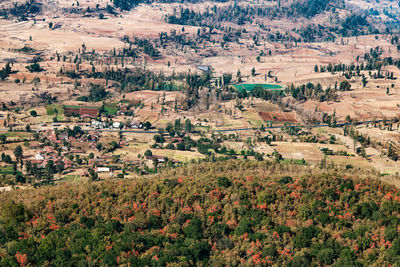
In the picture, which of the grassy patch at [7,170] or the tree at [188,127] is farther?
the tree at [188,127]

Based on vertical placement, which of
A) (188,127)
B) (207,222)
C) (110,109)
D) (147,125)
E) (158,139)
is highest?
(207,222)

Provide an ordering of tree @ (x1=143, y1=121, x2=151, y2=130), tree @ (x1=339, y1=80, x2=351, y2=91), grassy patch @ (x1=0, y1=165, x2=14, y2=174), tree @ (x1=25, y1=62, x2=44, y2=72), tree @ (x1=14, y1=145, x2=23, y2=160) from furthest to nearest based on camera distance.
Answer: tree @ (x1=339, y1=80, x2=351, y2=91), tree @ (x1=25, y1=62, x2=44, y2=72), tree @ (x1=143, y1=121, x2=151, y2=130), tree @ (x1=14, y1=145, x2=23, y2=160), grassy patch @ (x1=0, y1=165, x2=14, y2=174)

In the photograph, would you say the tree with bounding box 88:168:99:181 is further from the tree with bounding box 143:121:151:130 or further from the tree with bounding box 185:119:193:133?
the tree with bounding box 185:119:193:133

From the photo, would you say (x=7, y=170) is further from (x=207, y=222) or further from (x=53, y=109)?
(x=207, y=222)

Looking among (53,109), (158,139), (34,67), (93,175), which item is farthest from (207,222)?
(34,67)

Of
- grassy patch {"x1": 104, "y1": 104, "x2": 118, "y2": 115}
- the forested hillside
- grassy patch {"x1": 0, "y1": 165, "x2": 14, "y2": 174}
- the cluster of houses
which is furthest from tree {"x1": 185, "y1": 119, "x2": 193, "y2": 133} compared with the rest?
the forested hillside

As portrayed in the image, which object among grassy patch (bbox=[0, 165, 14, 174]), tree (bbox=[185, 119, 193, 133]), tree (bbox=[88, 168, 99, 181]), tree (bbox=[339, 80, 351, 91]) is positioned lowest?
grassy patch (bbox=[0, 165, 14, 174])

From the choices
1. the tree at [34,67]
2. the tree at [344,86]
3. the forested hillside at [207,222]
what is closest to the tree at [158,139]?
the forested hillside at [207,222]

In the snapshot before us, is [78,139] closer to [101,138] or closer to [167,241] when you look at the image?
[101,138]

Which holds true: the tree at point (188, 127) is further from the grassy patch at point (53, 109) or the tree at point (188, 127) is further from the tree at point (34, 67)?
the tree at point (34, 67)
